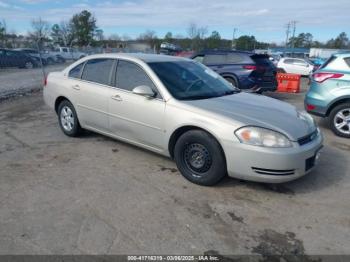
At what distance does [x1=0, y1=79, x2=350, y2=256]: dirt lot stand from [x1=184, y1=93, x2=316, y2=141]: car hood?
2.55 feet

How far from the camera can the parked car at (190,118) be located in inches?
147

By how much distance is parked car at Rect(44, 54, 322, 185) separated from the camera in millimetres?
3738

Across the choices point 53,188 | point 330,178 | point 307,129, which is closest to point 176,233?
point 53,188

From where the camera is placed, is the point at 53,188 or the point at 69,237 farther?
the point at 53,188

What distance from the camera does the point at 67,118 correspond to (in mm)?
5973

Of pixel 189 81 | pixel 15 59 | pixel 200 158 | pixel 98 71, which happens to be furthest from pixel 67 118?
pixel 15 59

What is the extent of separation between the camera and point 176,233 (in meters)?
3.15

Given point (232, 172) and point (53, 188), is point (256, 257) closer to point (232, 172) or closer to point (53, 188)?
point (232, 172)

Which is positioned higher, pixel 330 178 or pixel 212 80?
pixel 212 80

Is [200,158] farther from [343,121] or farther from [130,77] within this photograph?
→ [343,121]

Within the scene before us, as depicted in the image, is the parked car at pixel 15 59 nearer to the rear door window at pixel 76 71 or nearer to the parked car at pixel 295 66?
the parked car at pixel 295 66

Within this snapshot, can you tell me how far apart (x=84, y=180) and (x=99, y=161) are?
69 cm

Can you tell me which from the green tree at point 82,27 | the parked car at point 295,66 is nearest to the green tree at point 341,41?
the green tree at point 82,27

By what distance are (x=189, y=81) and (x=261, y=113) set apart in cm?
122
